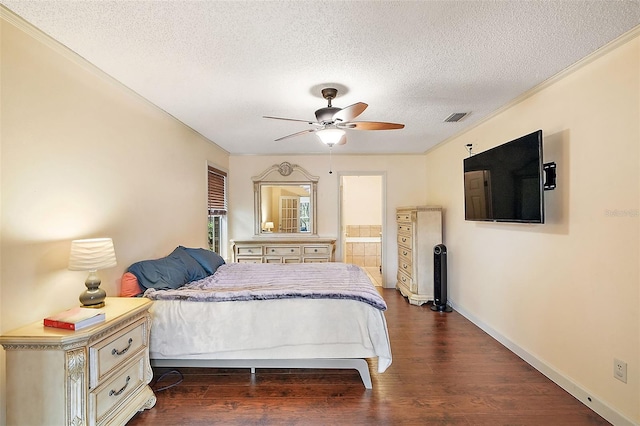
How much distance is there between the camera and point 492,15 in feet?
5.42

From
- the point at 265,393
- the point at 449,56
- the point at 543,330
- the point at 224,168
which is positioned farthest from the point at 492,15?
the point at 224,168

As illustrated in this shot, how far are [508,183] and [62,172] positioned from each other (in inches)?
137

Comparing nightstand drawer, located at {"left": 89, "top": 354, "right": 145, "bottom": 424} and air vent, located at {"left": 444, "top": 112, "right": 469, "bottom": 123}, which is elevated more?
air vent, located at {"left": 444, "top": 112, "right": 469, "bottom": 123}

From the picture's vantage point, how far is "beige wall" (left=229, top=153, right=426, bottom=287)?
550 cm

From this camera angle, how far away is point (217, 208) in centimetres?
489

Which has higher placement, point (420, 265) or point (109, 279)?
point (109, 279)

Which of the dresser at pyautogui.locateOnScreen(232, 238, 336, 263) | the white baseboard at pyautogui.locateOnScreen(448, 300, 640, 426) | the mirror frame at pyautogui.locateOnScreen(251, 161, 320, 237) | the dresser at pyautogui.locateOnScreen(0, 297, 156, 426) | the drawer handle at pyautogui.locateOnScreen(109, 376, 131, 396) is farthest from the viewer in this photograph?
the mirror frame at pyautogui.locateOnScreen(251, 161, 320, 237)

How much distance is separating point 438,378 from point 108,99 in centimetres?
348

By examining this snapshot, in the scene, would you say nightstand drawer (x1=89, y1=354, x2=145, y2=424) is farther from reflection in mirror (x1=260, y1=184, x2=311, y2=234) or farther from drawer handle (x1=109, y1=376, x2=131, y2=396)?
reflection in mirror (x1=260, y1=184, x2=311, y2=234)

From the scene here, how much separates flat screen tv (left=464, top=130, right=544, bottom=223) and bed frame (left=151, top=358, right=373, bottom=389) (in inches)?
71.8

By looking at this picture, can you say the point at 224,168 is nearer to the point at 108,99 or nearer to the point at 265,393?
the point at 108,99

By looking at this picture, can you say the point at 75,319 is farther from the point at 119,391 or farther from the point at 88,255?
the point at 119,391

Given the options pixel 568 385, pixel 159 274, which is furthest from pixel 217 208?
pixel 568 385

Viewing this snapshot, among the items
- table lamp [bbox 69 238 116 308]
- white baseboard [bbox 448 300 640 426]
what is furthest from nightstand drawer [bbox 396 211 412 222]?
table lamp [bbox 69 238 116 308]
